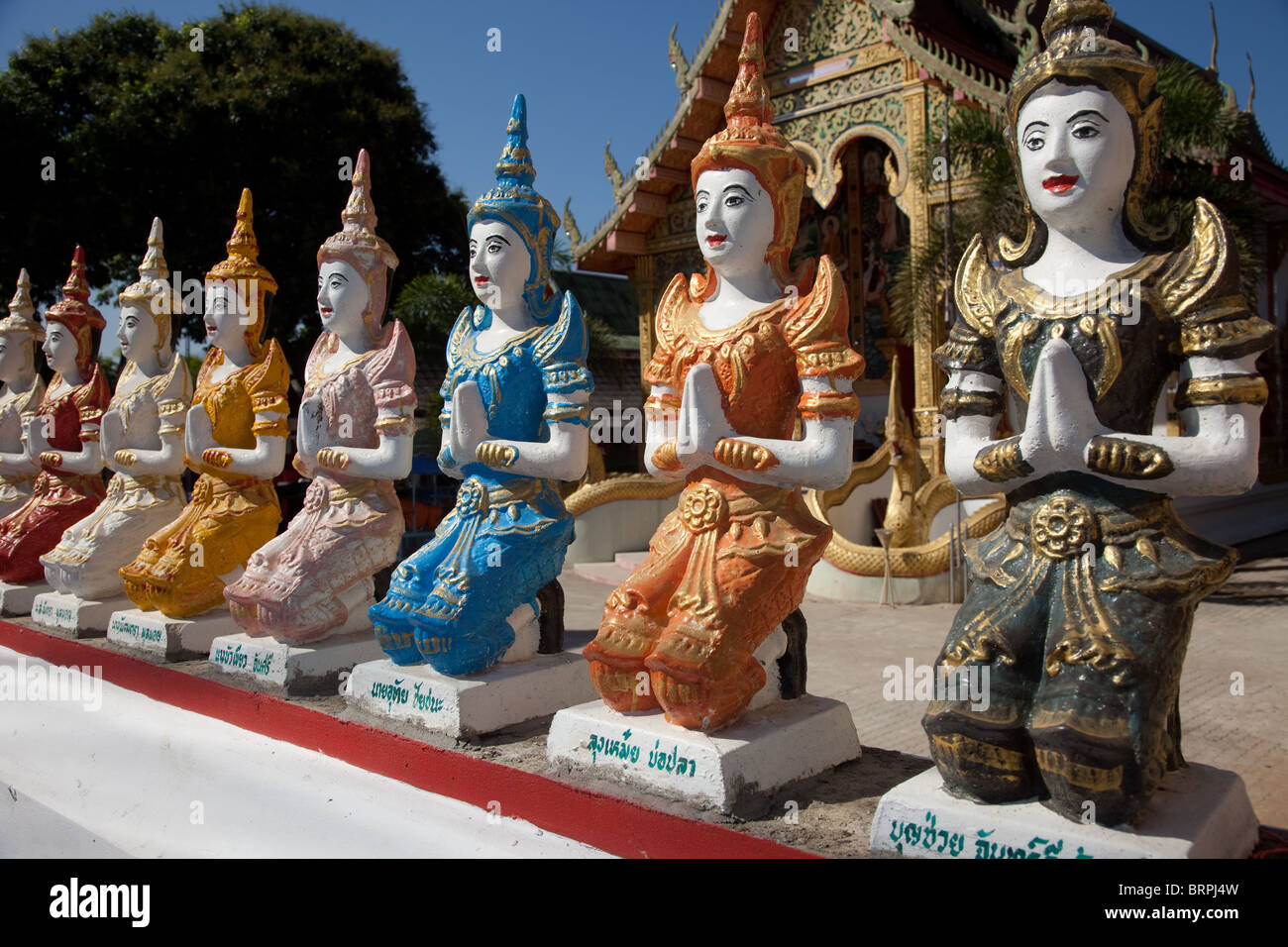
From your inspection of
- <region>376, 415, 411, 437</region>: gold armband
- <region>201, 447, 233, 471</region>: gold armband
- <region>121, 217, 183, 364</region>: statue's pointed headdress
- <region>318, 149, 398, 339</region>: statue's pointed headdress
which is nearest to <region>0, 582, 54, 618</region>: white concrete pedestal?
<region>121, 217, 183, 364</region>: statue's pointed headdress

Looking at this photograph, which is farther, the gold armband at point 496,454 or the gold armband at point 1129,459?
the gold armband at point 496,454

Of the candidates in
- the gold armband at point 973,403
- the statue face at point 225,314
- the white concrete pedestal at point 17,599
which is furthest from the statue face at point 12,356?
the gold armband at point 973,403

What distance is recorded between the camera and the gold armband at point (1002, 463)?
2.30 m

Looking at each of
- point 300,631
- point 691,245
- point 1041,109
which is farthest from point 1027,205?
point 691,245

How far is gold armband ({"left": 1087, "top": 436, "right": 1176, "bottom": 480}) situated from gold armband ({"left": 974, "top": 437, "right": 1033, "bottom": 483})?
159mm

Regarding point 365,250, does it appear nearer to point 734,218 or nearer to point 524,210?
point 524,210

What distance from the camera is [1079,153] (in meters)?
2.33

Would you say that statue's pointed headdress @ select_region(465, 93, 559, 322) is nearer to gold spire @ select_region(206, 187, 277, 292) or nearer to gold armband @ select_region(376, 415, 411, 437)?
gold armband @ select_region(376, 415, 411, 437)

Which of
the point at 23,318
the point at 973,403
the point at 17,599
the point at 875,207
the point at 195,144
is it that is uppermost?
the point at 195,144

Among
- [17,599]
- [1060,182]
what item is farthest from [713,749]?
[17,599]

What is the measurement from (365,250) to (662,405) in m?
1.85

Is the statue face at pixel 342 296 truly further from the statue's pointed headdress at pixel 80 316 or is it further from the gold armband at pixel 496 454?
the statue's pointed headdress at pixel 80 316

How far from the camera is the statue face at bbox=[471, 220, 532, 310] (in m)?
3.62

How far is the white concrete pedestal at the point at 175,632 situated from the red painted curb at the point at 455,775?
0.12 metres
